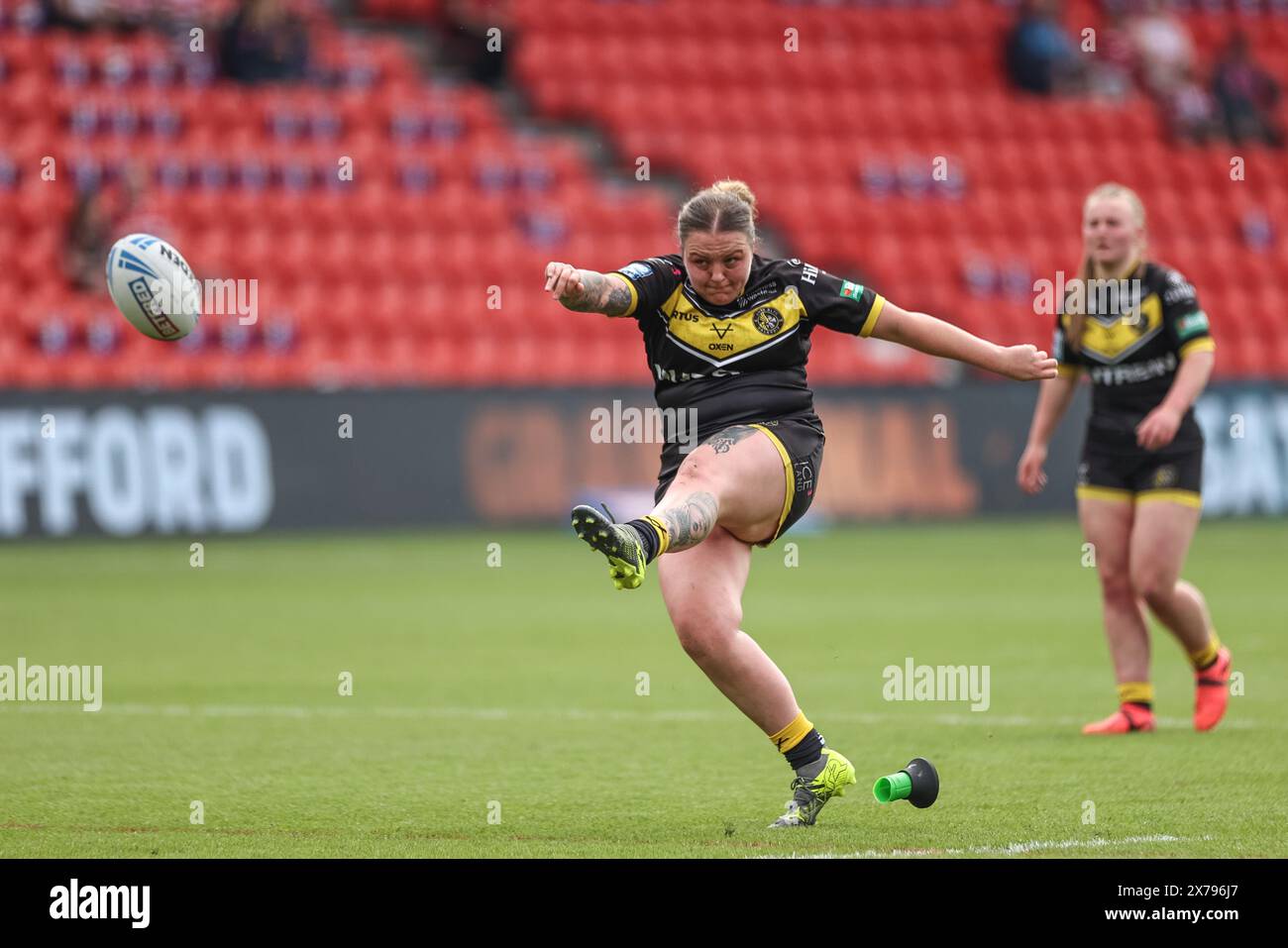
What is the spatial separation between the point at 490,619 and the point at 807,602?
8.46 feet

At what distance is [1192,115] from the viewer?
29.1 meters

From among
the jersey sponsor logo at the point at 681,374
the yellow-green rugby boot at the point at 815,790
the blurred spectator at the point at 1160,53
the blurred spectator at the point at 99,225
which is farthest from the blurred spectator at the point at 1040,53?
the yellow-green rugby boot at the point at 815,790

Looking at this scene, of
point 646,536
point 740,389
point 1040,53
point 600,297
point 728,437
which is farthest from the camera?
point 1040,53

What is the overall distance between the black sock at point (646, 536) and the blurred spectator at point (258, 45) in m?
19.4

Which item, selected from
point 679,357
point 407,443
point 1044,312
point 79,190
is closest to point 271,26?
point 79,190

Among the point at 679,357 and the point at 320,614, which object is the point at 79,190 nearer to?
the point at 320,614

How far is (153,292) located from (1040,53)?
75.0ft

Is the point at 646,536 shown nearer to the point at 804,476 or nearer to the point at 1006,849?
the point at 804,476

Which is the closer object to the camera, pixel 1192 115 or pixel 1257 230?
pixel 1257 230

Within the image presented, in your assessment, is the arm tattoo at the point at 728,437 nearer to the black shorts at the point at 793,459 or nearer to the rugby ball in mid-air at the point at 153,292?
the black shorts at the point at 793,459

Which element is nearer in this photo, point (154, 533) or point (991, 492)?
point (154, 533)

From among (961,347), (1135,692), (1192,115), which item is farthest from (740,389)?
(1192,115)
